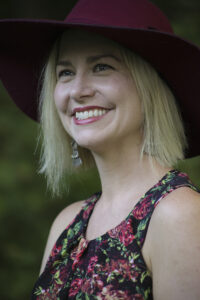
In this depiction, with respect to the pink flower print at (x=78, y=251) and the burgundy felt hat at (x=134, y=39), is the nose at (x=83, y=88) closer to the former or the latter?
the burgundy felt hat at (x=134, y=39)

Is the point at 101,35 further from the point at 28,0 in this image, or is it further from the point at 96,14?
the point at 28,0

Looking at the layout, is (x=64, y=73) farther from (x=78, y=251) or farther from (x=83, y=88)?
(x=78, y=251)

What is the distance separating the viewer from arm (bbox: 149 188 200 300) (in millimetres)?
1829

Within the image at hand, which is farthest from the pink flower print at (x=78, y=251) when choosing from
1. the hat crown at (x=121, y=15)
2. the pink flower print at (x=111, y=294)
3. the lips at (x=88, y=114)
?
the hat crown at (x=121, y=15)

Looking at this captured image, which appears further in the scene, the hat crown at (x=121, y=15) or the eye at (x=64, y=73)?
the eye at (x=64, y=73)

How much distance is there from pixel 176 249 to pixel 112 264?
0.31 metres

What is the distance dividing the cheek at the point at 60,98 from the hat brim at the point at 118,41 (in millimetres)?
260

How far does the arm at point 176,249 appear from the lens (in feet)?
6.00

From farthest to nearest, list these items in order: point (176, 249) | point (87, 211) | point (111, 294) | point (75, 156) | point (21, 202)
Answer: point (21, 202) < point (75, 156) < point (87, 211) < point (111, 294) < point (176, 249)

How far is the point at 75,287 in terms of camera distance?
217 centimetres

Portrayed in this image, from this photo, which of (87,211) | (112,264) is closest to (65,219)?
(87,211)

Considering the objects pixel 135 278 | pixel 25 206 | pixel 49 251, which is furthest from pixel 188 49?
pixel 25 206

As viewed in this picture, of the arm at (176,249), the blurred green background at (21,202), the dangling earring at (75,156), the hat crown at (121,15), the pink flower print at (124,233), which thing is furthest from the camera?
the blurred green background at (21,202)

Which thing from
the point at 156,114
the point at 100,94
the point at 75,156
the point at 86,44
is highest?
the point at 86,44
